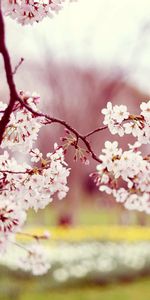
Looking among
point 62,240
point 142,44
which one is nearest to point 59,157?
point 62,240

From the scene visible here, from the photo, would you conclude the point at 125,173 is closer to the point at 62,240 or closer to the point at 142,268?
the point at 142,268

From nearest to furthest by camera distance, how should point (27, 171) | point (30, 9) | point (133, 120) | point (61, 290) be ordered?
point (30, 9) < point (133, 120) < point (27, 171) < point (61, 290)

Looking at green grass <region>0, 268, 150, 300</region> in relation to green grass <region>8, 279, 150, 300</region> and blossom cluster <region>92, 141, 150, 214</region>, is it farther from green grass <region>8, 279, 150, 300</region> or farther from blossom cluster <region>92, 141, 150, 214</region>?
blossom cluster <region>92, 141, 150, 214</region>

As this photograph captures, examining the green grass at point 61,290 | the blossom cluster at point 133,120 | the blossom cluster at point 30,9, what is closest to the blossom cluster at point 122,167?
the blossom cluster at point 133,120

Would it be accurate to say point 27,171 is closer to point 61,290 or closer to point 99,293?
point 99,293

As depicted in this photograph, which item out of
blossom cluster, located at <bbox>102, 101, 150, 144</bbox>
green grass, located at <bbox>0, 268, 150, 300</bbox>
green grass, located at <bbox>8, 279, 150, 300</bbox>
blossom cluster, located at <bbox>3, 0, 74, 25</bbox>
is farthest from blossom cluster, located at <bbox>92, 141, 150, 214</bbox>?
green grass, located at <bbox>8, 279, 150, 300</bbox>

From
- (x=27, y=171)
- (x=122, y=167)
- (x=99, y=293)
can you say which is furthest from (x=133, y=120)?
(x=99, y=293)

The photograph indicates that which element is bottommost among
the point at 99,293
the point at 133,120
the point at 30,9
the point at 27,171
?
the point at 27,171

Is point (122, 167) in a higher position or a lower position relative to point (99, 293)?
lower
